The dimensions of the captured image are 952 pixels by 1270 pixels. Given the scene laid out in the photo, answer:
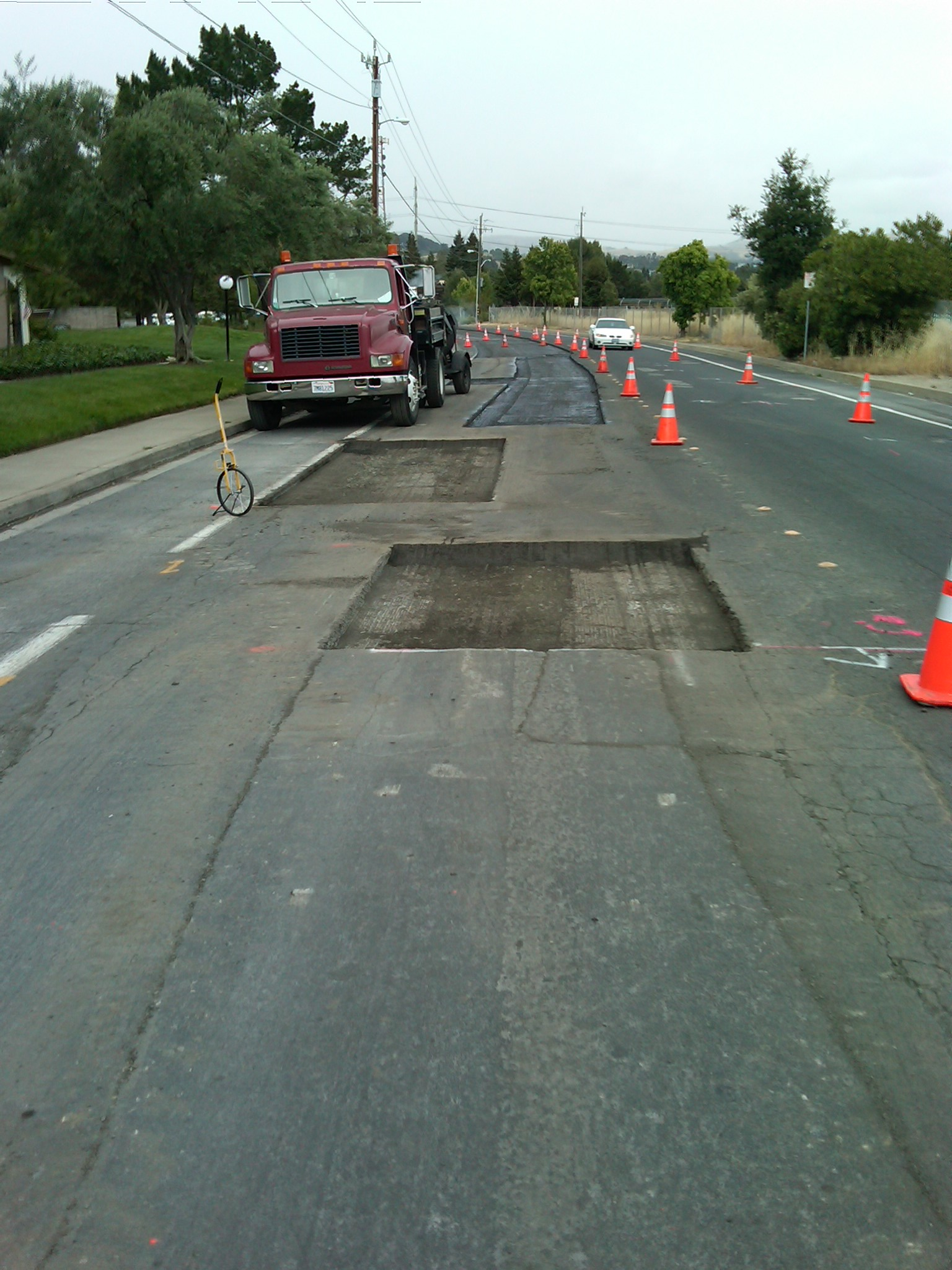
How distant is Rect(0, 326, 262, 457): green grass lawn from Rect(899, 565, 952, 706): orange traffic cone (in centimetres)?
1247

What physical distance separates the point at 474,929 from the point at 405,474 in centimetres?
986

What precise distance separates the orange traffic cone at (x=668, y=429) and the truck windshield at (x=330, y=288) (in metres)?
4.95

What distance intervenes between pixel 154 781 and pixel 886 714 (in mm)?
3353

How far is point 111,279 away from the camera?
91.6 ft

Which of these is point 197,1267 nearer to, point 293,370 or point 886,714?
point 886,714

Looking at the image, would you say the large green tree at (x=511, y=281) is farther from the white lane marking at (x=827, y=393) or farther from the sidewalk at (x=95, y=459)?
the sidewalk at (x=95, y=459)

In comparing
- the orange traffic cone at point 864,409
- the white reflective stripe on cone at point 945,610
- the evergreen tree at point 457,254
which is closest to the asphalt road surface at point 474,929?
the white reflective stripe on cone at point 945,610

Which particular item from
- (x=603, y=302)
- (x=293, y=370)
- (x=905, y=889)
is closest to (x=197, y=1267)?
(x=905, y=889)

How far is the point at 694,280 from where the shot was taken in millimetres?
65062

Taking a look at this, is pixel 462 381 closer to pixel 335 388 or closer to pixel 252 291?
pixel 252 291

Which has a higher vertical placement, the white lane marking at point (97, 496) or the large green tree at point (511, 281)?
the large green tree at point (511, 281)

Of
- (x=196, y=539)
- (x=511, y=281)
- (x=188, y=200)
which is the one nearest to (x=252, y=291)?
(x=188, y=200)

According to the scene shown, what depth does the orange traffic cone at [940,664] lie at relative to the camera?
222 inches

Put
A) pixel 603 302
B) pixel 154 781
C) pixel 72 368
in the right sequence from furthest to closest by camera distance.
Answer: pixel 603 302 → pixel 72 368 → pixel 154 781
